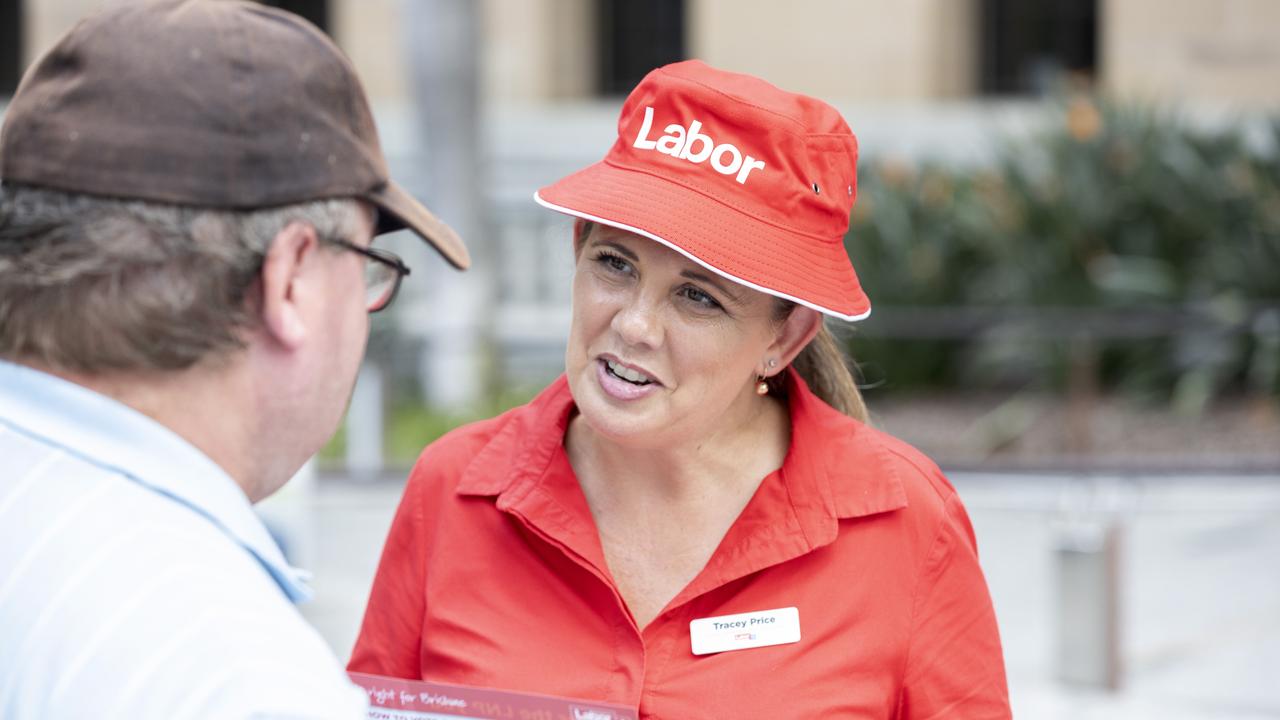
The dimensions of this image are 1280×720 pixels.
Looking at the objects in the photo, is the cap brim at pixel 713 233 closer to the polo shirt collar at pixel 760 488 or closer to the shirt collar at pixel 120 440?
the polo shirt collar at pixel 760 488

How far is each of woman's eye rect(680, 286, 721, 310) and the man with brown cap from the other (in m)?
0.90

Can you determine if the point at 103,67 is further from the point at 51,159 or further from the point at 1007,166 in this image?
the point at 1007,166

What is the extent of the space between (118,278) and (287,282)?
16 centimetres

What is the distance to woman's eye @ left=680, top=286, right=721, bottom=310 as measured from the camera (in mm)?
2393

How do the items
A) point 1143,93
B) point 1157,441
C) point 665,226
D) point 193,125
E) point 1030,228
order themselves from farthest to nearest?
point 1143,93 → point 1030,228 → point 1157,441 → point 665,226 → point 193,125

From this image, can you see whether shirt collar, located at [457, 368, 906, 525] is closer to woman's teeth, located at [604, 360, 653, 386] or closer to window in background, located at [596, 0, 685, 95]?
woman's teeth, located at [604, 360, 653, 386]

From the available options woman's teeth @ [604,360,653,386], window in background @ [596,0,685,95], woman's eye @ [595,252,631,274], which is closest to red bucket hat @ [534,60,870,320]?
woman's eye @ [595,252,631,274]

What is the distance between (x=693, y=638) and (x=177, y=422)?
1052mm

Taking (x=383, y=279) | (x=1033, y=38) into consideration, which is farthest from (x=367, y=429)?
(x=1033, y=38)

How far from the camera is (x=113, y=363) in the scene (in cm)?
145

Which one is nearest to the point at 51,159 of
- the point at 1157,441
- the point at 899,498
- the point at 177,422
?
the point at 177,422

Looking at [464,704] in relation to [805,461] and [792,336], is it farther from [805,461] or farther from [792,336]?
[792,336]

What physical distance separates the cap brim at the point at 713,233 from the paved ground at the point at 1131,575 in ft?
11.3

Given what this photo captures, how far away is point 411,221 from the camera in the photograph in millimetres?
1672
